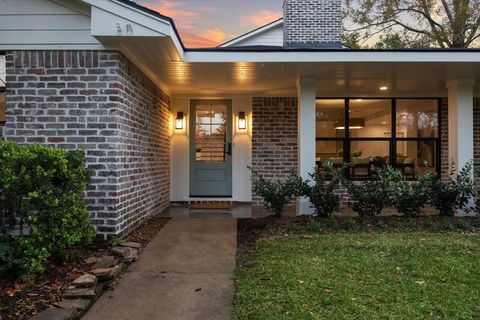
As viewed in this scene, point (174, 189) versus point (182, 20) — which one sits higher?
point (182, 20)

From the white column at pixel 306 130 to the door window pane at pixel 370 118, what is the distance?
89.3 inches

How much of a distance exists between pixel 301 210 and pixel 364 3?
568 inches

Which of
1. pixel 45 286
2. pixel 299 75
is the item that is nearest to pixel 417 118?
pixel 299 75

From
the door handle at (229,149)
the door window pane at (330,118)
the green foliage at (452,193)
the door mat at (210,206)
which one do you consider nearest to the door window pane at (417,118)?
the door window pane at (330,118)

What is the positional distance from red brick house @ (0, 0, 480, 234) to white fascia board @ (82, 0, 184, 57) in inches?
0.5

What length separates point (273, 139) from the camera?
8992 millimetres

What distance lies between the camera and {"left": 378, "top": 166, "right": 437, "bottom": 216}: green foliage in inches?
249

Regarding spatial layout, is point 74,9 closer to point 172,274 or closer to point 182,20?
point 172,274

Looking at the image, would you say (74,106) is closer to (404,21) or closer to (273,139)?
(273,139)

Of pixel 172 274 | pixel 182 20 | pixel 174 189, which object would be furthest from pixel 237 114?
pixel 182 20

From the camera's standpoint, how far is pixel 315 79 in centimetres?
704

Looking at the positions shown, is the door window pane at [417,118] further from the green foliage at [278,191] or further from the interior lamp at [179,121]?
the interior lamp at [179,121]

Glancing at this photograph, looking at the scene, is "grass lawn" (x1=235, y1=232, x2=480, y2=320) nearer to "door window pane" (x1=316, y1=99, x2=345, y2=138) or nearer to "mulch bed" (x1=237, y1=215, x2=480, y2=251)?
"mulch bed" (x1=237, y1=215, x2=480, y2=251)

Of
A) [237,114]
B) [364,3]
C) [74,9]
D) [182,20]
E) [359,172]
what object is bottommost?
[359,172]
